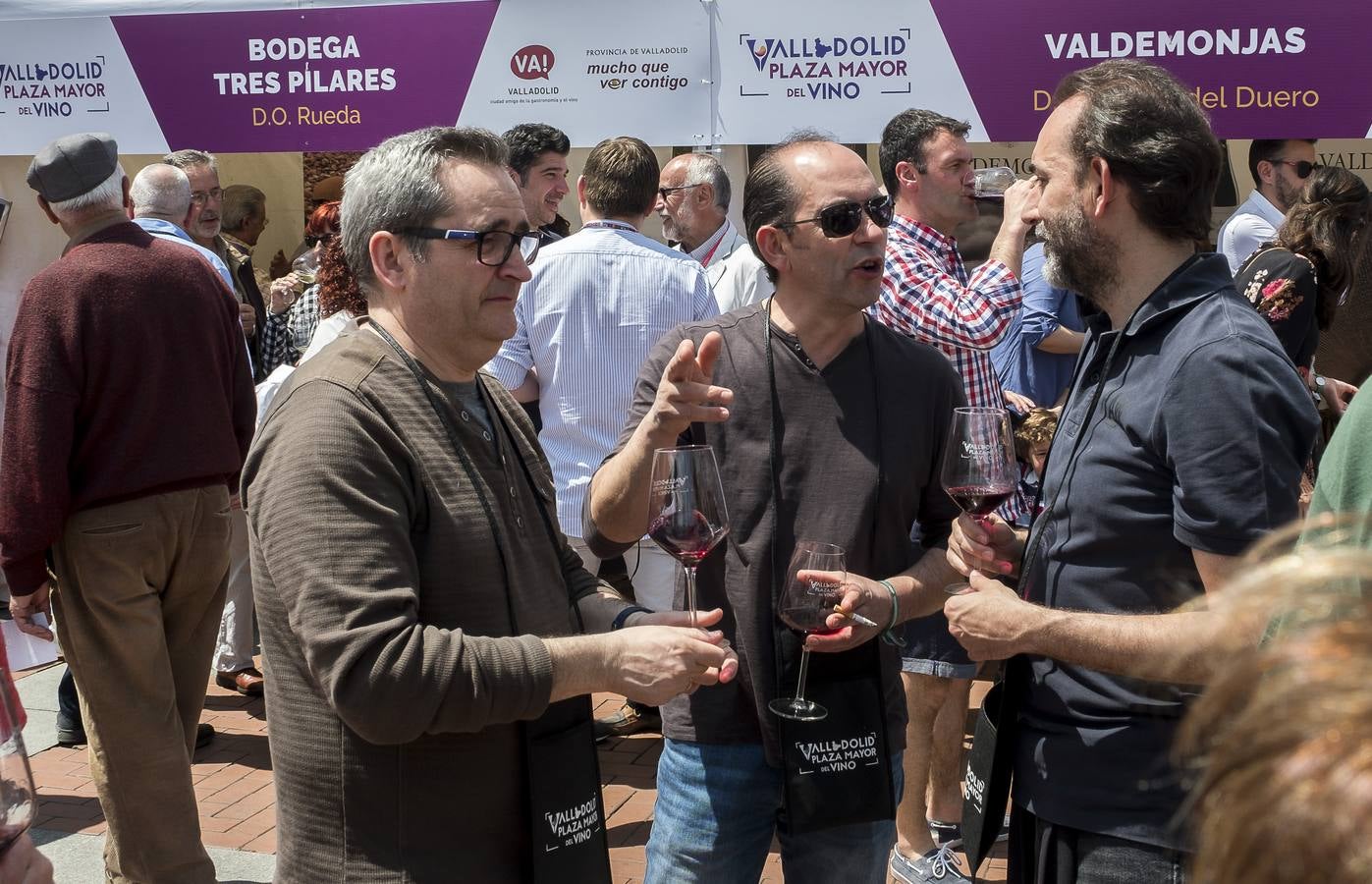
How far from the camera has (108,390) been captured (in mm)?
3928

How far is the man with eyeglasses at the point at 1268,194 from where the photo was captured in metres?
5.66

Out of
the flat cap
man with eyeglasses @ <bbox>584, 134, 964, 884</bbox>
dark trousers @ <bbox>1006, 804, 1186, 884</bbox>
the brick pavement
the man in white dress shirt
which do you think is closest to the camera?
dark trousers @ <bbox>1006, 804, 1186, 884</bbox>

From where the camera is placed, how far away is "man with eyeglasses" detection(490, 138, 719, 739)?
187 inches

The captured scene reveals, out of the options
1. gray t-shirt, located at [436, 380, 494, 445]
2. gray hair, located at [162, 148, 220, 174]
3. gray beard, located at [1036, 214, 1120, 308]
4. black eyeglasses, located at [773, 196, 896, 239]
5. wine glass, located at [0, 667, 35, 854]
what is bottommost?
wine glass, located at [0, 667, 35, 854]

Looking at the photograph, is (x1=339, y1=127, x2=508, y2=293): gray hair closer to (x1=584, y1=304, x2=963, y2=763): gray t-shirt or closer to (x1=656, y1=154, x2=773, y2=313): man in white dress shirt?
(x1=584, y1=304, x2=963, y2=763): gray t-shirt

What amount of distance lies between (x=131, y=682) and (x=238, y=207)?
191 inches

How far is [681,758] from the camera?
8.72 ft

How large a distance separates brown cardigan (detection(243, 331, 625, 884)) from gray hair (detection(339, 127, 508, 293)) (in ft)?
0.57

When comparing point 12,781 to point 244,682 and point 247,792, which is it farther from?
point 244,682

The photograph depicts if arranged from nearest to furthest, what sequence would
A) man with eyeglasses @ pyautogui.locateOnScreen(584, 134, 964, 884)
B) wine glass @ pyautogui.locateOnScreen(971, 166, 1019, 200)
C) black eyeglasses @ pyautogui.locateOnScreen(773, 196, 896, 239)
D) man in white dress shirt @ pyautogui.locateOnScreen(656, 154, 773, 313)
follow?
man with eyeglasses @ pyautogui.locateOnScreen(584, 134, 964, 884) → black eyeglasses @ pyautogui.locateOnScreen(773, 196, 896, 239) → wine glass @ pyautogui.locateOnScreen(971, 166, 1019, 200) → man in white dress shirt @ pyautogui.locateOnScreen(656, 154, 773, 313)

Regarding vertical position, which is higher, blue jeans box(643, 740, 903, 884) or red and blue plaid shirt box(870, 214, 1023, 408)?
red and blue plaid shirt box(870, 214, 1023, 408)

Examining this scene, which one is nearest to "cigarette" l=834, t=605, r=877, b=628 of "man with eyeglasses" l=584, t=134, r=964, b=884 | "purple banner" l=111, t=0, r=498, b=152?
"man with eyeglasses" l=584, t=134, r=964, b=884

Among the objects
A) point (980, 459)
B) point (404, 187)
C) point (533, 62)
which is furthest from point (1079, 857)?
point (533, 62)

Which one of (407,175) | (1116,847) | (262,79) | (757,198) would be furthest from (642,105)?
(1116,847)
